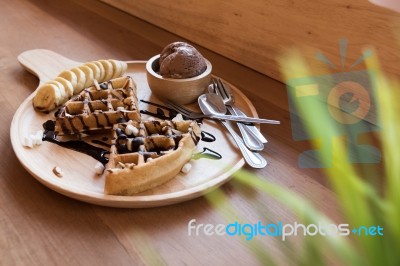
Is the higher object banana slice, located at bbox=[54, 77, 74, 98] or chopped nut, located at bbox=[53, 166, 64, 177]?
banana slice, located at bbox=[54, 77, 74, 98]

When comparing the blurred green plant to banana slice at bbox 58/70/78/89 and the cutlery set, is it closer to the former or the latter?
the cutlery set

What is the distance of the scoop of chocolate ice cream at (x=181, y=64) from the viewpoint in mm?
1046

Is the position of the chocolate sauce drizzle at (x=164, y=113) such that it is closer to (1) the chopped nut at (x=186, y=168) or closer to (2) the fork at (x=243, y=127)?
(2) the fork at (x=243, y=127)

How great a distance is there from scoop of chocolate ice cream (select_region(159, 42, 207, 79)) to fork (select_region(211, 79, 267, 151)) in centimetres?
7

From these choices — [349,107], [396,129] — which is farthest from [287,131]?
[396,129]

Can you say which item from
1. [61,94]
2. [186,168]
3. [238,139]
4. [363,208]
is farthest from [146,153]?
[363,208]

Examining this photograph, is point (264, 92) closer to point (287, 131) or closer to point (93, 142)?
point (287, 131)

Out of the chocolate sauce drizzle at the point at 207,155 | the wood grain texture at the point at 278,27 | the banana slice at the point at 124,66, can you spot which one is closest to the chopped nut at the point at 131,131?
the chocolate sauce drizzle at the point at 207,155

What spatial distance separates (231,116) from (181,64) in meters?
0.19

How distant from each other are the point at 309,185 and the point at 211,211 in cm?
22

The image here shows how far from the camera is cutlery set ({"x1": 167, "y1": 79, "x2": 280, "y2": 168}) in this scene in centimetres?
91

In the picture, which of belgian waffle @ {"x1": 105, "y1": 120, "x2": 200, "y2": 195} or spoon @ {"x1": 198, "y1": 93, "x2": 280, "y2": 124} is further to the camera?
spoon @ {"x1": 198, "y1": 93, "x2": 280, "y2": 124}

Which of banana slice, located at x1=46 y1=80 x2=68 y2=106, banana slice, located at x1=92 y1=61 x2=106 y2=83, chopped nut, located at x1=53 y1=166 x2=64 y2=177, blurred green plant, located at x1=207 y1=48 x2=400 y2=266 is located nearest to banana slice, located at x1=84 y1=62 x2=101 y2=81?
banana slice, located at x1=92 y1=61 x2=106 y2=83

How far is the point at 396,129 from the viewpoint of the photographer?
280mm
